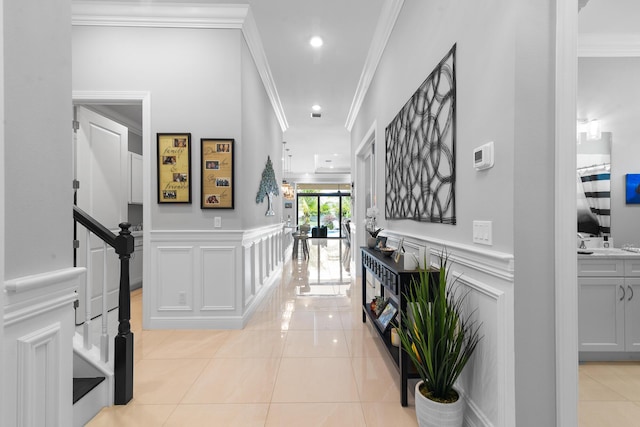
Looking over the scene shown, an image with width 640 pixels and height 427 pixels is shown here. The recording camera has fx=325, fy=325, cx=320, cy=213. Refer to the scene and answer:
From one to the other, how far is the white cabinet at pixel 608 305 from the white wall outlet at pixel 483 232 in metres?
1.50

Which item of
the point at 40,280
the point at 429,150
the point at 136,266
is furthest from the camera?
the point at 136,266

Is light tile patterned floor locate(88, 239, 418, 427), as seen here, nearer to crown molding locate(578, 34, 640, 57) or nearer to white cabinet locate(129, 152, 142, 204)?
white cabinet locate(129, 152, 142, 204)

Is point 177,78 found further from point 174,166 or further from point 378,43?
point 378,43

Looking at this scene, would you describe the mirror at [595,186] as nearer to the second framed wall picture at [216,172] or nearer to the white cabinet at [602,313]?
the white cabinet at [602,313]

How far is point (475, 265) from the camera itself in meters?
1.62

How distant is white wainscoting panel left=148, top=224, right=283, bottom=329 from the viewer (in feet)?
10.8

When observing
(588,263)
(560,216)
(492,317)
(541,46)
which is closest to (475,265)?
(492,317)

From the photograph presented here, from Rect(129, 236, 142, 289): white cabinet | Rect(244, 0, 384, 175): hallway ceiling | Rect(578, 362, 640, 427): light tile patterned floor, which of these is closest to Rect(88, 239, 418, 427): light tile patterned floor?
Rect(578, 362, 640, 427): light tile patterned floor

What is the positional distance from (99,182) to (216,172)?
1.40 m

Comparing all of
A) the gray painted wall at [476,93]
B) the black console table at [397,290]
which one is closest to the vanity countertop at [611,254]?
the gray painted wall at [476,93]

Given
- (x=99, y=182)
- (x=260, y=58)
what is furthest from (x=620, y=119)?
(x=99, y=182)

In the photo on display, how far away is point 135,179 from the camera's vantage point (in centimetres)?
481

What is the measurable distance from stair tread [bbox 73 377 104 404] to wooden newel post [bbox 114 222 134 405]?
0.11 metres

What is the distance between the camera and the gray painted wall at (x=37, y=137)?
952mm
